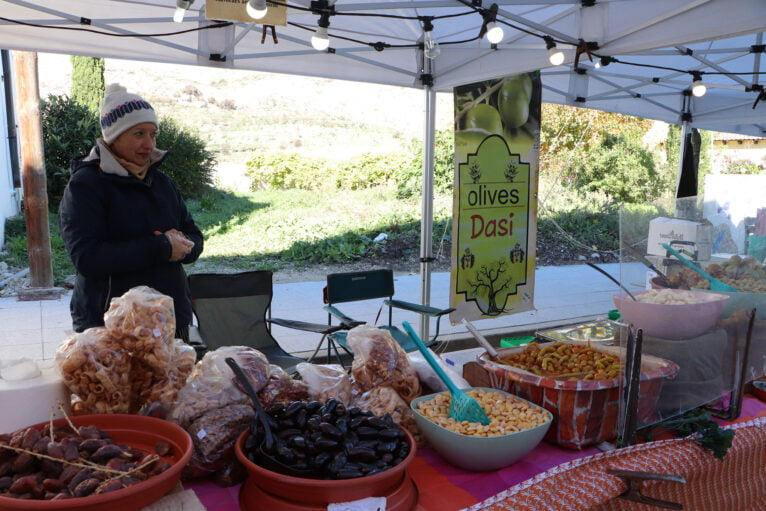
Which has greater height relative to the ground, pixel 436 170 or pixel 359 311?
pixel 436 170

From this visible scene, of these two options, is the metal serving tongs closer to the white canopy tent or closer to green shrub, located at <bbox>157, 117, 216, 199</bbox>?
the white canopy tent

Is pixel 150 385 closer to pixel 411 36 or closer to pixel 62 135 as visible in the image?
pixel 411 36

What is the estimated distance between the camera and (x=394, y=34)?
383 centimetres

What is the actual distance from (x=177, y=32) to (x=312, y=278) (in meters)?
Result: 6.58

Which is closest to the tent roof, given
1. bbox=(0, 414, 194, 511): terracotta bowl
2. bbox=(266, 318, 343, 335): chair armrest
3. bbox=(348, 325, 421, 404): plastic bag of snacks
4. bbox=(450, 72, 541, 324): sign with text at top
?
bbox=(450, 72, 541, 324): sign with text at top

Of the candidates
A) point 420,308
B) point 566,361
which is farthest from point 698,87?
point 566,361

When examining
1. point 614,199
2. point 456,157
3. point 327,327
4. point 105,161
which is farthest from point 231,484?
point 614,199

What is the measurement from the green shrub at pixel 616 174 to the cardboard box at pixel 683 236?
39.8 ft

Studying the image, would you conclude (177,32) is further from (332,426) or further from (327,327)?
(332,426)

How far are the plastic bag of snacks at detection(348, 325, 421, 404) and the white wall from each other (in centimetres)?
1003

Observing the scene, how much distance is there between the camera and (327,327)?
11.7 ft

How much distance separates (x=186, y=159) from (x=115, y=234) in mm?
11075

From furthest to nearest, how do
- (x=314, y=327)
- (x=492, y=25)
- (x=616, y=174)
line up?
(x=616, y=174)
(x=314, y=327)
(x=492, y=25)

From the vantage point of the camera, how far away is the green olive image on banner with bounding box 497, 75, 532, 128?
13.8ft
